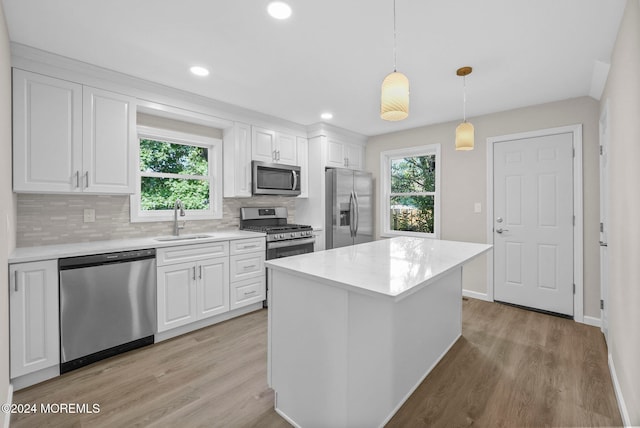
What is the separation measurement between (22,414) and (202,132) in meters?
2.84

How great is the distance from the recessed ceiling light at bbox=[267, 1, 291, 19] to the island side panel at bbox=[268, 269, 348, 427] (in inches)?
62.1

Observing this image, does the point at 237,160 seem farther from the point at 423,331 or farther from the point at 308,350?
the point at 423,331

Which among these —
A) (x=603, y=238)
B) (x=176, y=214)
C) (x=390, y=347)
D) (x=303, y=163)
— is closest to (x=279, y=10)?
(x=390, y=347)

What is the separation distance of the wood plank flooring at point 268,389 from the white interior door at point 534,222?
0.68m

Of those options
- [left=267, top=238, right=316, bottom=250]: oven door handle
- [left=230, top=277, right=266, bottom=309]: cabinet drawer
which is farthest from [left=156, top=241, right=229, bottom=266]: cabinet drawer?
[left=267, top=238, right=316, bottom=250]: oven door handle

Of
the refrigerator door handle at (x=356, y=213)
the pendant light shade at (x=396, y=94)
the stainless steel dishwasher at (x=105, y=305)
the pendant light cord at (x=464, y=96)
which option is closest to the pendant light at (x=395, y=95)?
the pendant light shade at (x=396, y=94)

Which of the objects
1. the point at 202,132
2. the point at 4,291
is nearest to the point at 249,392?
the point at 4,291

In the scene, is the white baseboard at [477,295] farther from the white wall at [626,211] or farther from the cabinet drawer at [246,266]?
the cabinet drawer at [246,266]

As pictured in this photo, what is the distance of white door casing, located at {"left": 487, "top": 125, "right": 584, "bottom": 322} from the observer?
3197 millimetres

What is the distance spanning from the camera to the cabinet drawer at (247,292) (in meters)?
3.18

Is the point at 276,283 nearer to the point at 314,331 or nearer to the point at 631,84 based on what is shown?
the point at 314,331

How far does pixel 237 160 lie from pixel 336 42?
6.27 feet

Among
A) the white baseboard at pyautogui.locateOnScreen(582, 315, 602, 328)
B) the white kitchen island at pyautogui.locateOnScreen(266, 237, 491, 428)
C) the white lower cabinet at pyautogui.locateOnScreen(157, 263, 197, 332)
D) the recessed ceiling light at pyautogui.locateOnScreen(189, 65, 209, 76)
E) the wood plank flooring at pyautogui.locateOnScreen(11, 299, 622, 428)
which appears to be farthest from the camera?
the white baseboard at pyautogui.locateOnScreen(582, 315, 602, 328)

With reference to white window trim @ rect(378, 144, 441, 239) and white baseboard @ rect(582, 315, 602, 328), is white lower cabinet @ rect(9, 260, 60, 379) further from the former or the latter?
white baseboard @ rect(582, 315, 602, 328)
